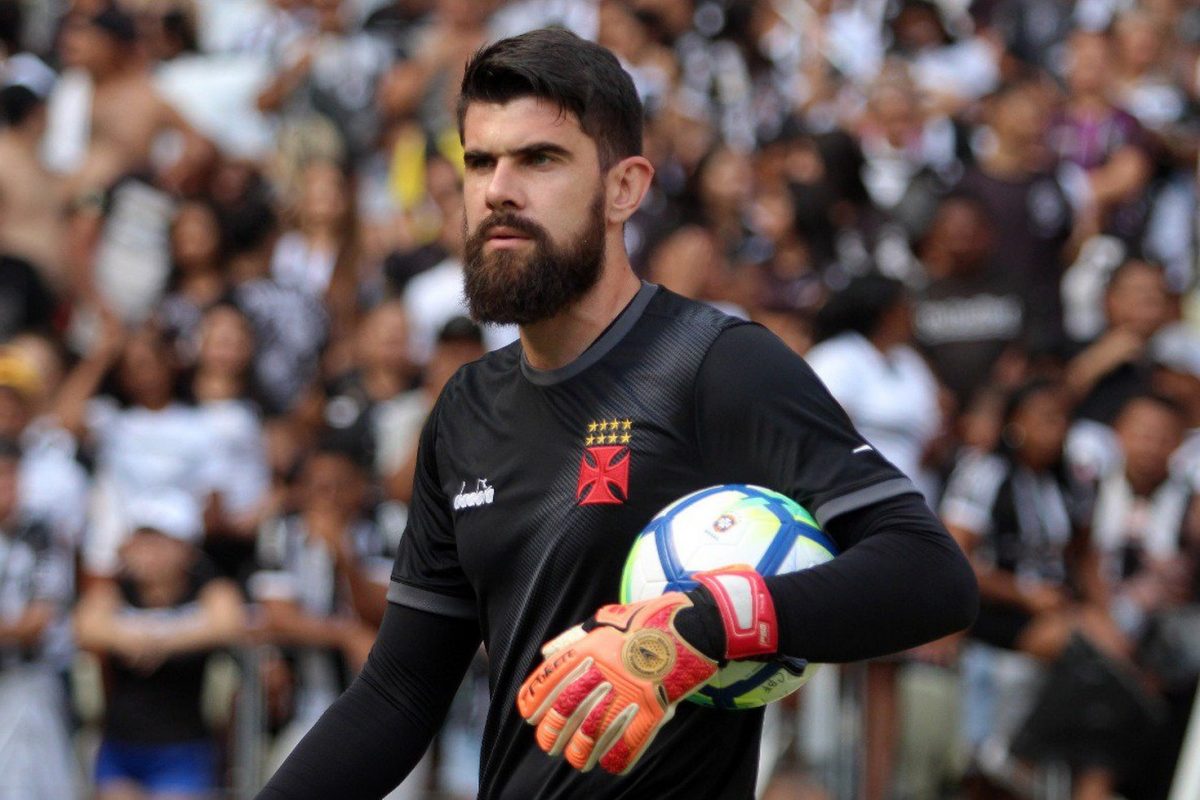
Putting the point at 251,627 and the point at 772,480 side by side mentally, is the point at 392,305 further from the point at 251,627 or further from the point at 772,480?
the point at 772,480

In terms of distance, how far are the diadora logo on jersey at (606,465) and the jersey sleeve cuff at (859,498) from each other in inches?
16.1

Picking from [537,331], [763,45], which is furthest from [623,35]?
[537,331]

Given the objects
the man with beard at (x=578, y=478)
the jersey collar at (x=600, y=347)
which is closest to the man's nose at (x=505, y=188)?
the man with beard at (x=578, y=478)

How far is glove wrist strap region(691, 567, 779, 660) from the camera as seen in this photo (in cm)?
312

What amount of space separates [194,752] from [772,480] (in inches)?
221

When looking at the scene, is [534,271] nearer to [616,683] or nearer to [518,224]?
[518,224]

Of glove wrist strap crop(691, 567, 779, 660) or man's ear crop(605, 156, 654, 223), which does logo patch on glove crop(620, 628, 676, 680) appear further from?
man's ear crop(605, 156, 654, 223)

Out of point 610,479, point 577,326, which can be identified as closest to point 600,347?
point 577,326

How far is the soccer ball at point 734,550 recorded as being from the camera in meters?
3.32

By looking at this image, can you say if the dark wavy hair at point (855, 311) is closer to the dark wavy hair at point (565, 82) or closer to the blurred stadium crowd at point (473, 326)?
the blurred stadium crowd at point (473, 326)

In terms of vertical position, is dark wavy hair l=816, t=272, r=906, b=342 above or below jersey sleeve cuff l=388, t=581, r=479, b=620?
above

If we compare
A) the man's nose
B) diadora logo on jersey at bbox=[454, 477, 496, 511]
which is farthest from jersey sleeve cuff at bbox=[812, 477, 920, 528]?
the man's nose

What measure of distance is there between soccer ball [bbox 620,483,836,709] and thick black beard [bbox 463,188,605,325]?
53 centimetres

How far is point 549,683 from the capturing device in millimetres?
3113
